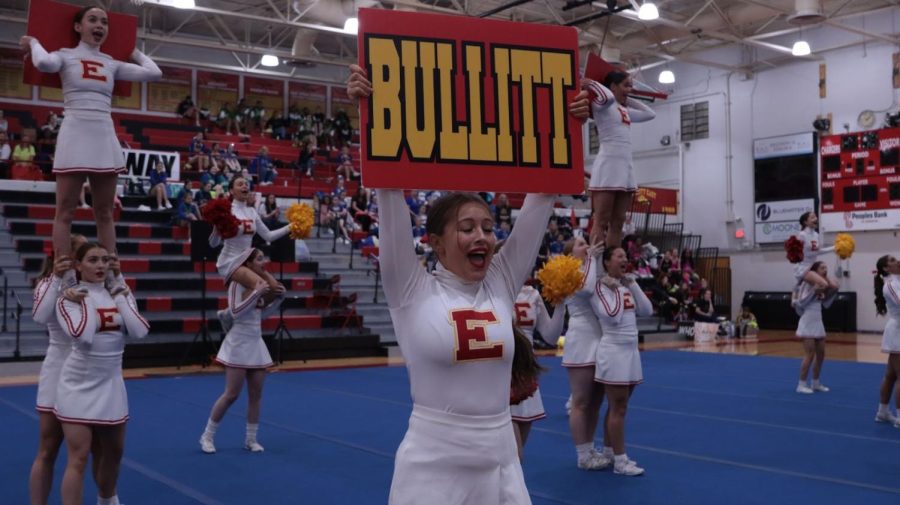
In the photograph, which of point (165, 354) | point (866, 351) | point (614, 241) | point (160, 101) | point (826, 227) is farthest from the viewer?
point (160, 101)

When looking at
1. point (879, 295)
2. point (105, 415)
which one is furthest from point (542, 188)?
point (879, 295)

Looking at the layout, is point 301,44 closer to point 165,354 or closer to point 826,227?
point 165,354

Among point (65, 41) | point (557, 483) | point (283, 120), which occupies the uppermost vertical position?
point (283, 120)

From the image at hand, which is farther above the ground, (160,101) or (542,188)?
(160,101)

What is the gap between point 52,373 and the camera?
4.47 meters

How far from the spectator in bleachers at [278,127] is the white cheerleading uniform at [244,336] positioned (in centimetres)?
1867

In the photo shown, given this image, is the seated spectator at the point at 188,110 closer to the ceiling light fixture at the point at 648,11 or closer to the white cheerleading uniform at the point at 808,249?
the ceiling light fixture at the point at 648,11

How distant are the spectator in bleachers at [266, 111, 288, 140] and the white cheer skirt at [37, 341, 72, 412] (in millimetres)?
21192

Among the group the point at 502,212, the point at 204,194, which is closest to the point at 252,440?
the point at 204,194

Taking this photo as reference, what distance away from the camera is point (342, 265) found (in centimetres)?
1748

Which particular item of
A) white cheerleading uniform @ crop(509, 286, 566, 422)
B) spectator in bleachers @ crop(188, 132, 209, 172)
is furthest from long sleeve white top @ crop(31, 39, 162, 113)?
spectator in bleachers @ crop(188, 132, 209, 172)

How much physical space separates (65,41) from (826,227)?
20.2 m

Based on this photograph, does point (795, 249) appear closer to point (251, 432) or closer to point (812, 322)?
point (812, 322)

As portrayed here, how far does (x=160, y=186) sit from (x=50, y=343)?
13569 mm
